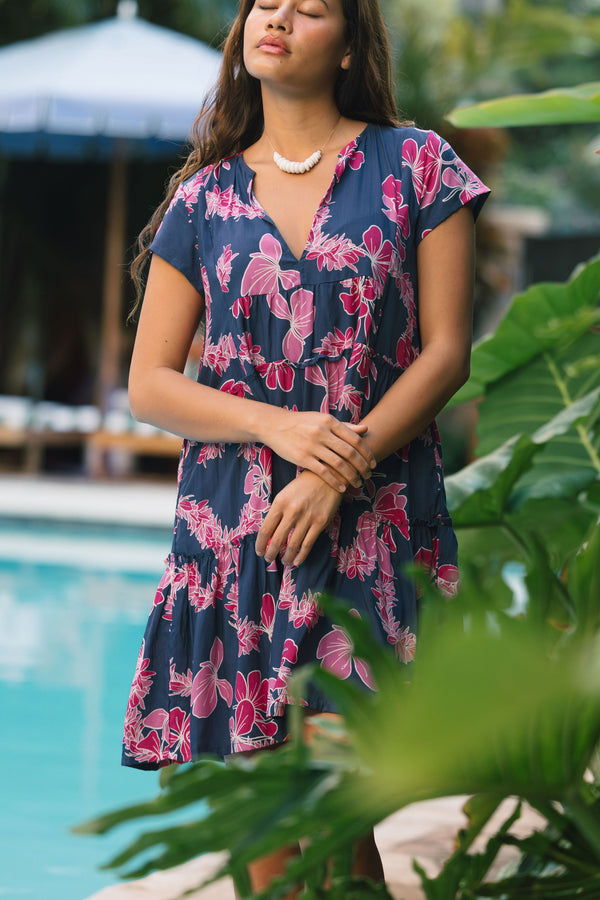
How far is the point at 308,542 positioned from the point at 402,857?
1207mm

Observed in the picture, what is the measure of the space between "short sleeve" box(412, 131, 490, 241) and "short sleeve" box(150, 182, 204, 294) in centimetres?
27

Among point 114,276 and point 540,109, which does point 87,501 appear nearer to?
point 114,276

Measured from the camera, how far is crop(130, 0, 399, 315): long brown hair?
150cm

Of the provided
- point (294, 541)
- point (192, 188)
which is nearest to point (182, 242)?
point (192, 188)

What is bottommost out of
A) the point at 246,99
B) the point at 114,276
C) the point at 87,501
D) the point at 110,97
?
the point at 246,99

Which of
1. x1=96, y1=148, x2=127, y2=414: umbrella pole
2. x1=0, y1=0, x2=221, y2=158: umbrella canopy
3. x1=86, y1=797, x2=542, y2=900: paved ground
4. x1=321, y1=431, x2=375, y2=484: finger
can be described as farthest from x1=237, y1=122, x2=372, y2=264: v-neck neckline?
x1=96, y1=148, x2=127, y2=414: umbrella pole

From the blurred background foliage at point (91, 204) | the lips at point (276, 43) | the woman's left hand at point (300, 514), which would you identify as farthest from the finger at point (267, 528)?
the blurred background foliage at point (91, 204)

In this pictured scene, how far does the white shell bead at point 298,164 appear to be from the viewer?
1461mm

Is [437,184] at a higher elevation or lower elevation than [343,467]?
higher

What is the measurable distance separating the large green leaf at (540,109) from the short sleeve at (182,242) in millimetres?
376

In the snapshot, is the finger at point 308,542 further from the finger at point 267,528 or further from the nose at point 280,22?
the nose at point 280,22

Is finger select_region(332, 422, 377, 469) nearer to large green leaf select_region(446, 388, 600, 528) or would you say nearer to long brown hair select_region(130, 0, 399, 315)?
long brown hair select_region(130, 0, 399, 315)

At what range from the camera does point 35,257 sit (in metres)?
11.8

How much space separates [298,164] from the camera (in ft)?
4.79
